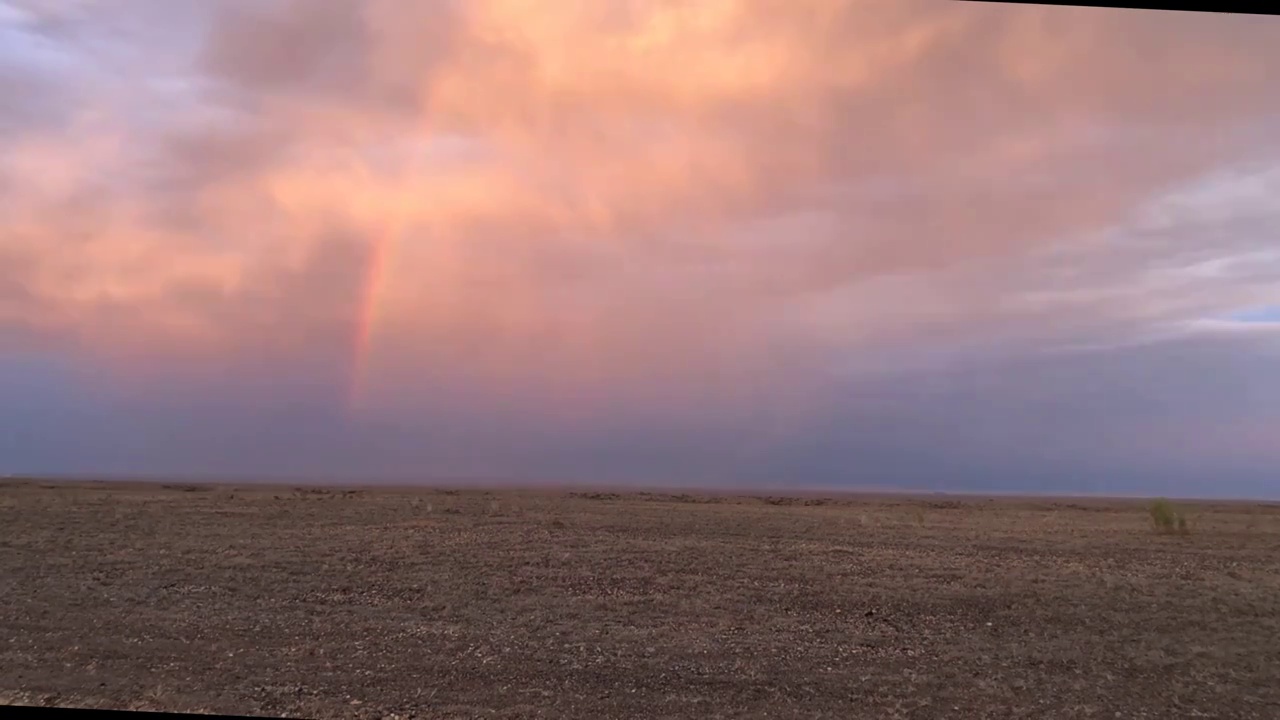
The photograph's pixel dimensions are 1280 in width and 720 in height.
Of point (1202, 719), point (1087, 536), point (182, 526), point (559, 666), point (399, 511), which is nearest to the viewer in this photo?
point (1202, 719)

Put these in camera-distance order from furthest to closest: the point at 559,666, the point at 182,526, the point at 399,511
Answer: the point at 399,511 → the point at 182,526 → the point at 559,666

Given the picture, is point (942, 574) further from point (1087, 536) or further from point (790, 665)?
point (1087, 536)

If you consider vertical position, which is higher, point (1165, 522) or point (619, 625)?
point (1165, 522)

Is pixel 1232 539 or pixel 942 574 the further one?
pixel 1232 539

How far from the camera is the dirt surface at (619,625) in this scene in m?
9.02

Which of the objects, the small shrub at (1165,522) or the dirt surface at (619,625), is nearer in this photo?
the dirt surface at (619,625)

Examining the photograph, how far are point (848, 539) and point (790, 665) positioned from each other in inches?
622

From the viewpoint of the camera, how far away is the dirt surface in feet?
29.6

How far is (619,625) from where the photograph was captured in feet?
41.5

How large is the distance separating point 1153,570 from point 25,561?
2434 centimetres

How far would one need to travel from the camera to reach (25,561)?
58.0 ft

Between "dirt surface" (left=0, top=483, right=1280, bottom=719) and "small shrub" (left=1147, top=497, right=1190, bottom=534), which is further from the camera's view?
"small shrub" (left=1147, top=497, right=1190, bottom=534)

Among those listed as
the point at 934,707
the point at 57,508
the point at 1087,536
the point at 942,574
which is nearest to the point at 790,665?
the point at 934,707

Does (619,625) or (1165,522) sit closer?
(619,625)
